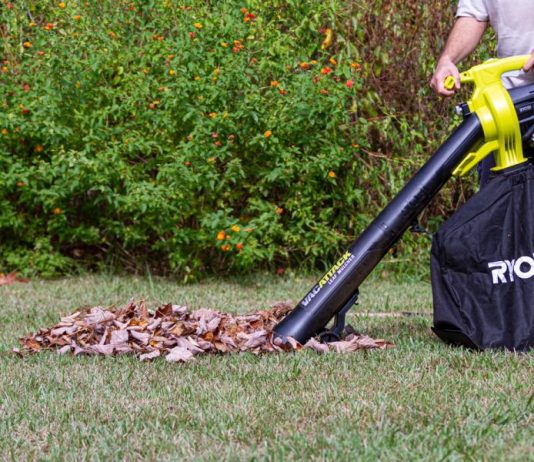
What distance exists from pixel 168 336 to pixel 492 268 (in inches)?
54.6

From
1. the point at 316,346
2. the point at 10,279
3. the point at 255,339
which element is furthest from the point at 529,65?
the point at 10,279

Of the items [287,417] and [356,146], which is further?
[356,146]

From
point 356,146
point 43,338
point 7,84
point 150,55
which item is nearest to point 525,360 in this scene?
point 43,338

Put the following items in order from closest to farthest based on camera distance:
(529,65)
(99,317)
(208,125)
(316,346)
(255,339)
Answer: (529,65) < (316,346) < (255,339) < (99,317) < (208,125)

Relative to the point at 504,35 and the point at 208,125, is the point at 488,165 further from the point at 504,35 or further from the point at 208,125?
the point at 208,125

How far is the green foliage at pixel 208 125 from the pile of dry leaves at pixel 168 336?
2008 millimetres

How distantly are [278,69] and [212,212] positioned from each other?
43.2 inches

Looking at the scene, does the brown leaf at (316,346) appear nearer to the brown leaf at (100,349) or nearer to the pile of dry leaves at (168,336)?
the pile of dry leaves at (168,336)

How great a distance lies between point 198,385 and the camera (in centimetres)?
336

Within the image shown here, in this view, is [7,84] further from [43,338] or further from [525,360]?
[525,360]

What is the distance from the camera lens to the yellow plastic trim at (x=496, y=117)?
367cm

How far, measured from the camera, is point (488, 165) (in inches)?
155

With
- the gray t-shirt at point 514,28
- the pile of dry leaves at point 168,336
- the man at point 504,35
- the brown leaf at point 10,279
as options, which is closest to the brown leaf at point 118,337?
the pile of dry leaves at point 168,336

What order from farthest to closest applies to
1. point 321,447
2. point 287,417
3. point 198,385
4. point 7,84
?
point 7,84 → point 198,385 → point 287,417 → point 321,447
